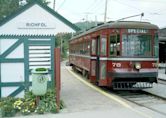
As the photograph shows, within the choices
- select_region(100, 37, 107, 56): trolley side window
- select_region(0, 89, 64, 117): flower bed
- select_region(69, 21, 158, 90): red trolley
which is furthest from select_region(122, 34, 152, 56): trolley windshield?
select_region(0, 89, 64, 117): flower bed

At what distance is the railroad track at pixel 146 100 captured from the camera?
12970 millimetres

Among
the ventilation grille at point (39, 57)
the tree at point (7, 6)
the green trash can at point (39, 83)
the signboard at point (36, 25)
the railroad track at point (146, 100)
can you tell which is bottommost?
the railroad track at point (146, 100)

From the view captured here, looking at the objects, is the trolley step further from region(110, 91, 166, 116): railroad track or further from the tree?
the tree

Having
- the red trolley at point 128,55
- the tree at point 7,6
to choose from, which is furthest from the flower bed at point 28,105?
the tree at point 7,6

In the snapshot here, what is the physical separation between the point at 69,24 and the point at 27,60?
2082 mm

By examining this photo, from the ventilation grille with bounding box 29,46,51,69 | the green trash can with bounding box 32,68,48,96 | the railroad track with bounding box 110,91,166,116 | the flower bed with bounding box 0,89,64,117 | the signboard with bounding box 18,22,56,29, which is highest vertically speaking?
the signboard with bounding box 18,22,56,29

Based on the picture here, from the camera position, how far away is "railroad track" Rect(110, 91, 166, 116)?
12970mm

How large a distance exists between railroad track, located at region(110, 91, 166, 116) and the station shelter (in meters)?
3.47

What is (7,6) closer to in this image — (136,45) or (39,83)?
(136,45)

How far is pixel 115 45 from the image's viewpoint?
55.0ft

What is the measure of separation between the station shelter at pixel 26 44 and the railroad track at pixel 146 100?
3.47 m

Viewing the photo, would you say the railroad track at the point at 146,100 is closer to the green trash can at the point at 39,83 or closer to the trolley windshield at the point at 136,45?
the trolley windshield at the point at 136,45

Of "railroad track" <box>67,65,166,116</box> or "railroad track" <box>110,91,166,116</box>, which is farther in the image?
"railroad track" <box>110,91,166,116</box>

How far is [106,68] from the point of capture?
55.8 feet
